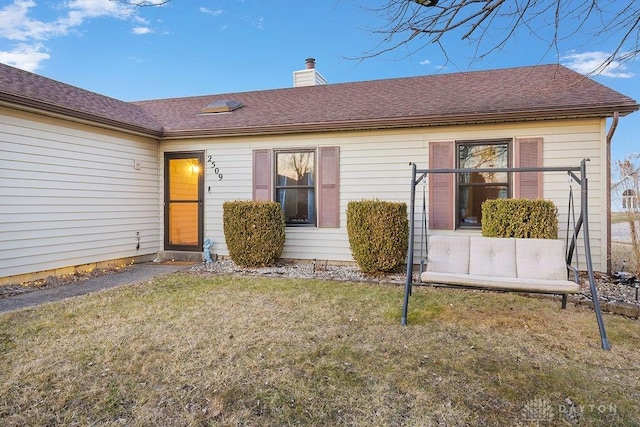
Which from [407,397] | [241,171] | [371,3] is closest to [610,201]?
[371,3]

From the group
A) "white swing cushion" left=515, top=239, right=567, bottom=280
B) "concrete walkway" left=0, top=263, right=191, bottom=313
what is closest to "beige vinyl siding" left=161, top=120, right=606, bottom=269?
"concrete walkway" left=0, top=263, right=191, bottom=313

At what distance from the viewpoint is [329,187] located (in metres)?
6.80

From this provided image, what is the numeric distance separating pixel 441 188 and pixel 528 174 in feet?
4.38

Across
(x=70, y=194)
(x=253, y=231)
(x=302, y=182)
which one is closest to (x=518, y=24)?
(x=302, y=182)

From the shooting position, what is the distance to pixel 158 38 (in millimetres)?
9430

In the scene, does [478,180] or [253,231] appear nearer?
[478,180]

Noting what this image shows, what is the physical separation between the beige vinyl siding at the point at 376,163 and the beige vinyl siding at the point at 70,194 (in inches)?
43.3

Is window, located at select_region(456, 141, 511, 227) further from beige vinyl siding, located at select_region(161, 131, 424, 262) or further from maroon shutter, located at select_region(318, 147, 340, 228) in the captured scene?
maroon shutter, located at select_region(318, 147, 340, 228)

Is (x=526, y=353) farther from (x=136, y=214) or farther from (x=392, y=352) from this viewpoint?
(x=136, y=214)

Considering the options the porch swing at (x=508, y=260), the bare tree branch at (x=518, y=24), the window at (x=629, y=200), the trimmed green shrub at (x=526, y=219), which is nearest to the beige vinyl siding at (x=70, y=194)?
the bare tree branch at (x=518, y=24)

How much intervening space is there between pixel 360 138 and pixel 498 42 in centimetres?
329

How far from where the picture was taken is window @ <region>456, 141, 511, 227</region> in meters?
6.12

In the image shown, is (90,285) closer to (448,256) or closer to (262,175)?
(262,175)

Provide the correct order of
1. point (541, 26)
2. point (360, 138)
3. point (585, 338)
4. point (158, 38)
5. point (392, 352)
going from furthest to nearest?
point (158, 38)
point (360, 138)
point (541, 26)
point (585, 338)
point (392, 352)
